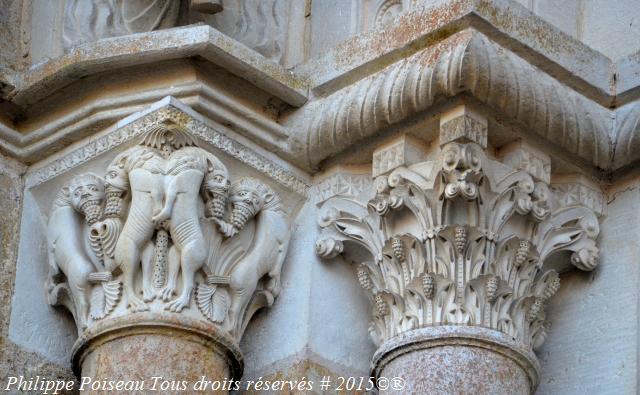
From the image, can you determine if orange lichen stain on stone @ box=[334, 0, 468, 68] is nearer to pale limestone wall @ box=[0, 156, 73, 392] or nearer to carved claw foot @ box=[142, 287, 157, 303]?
carved claw foot @ box=[142, 287, 157, 303]

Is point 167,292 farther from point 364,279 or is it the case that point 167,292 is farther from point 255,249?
point 364,279

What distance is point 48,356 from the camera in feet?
20.6

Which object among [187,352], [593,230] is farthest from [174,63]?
[593,230]

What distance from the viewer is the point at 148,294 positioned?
6.00 meters

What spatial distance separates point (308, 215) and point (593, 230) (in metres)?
0.81

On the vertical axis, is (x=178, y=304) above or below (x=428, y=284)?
below

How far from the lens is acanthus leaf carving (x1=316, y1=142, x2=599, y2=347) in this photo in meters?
5.97

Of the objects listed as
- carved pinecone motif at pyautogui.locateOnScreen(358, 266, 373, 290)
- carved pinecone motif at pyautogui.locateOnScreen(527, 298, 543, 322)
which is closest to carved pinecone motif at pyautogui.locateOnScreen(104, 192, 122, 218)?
carved pinecone motif at pyautogui.locateOnScreen(358, 266, 373, 290)

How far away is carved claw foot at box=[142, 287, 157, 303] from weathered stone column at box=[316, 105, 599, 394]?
554 millimetres

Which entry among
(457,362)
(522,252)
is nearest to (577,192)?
(522,252)

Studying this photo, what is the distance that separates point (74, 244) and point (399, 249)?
0.91 m

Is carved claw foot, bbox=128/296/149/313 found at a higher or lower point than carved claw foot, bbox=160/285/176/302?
lower
